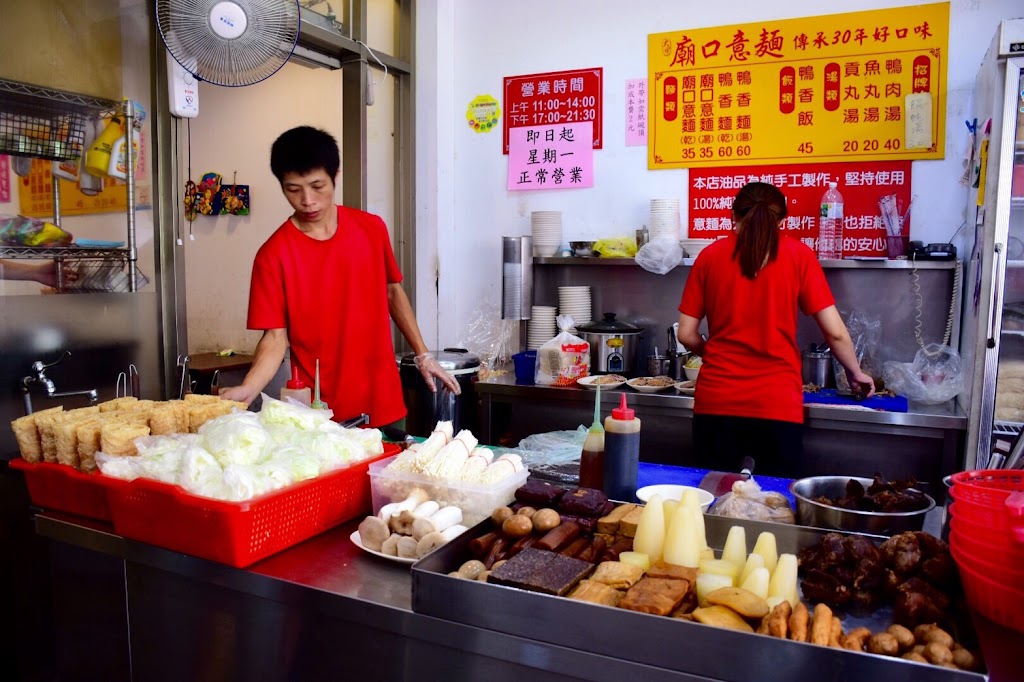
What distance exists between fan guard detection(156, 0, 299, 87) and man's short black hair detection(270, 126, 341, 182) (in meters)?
0.24

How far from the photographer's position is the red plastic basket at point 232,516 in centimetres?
158

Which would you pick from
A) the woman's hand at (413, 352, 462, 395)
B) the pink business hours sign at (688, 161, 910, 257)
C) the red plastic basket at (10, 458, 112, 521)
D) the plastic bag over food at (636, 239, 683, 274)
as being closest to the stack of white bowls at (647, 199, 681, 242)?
the plastic bag over food at (636, 239, 683, 274)

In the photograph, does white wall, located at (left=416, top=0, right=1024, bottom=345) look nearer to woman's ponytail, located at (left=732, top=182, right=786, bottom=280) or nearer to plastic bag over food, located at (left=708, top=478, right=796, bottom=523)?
woman's ponytail, located at (left=732, top=182, right=786, bottom=280)

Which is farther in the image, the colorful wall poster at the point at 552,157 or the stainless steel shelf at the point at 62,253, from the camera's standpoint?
the colorful wall poster at the point at 552,157

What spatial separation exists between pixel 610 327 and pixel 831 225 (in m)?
1.25

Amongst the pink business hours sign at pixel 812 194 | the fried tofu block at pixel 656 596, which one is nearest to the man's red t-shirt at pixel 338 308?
the fried tofu block at pixel 656 596

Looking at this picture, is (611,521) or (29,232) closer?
(611,521)

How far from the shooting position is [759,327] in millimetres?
3010

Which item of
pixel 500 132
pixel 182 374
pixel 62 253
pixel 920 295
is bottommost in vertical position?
pixel 182 374

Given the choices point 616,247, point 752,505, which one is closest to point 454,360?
point 616,247

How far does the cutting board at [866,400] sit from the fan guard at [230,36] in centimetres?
273

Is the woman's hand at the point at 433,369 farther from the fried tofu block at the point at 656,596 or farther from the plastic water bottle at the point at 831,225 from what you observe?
the plastic water bottle at the point at 831,225

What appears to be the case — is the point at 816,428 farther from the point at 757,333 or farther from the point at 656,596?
the point at 656,596

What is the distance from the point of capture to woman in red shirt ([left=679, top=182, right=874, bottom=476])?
2979mm
